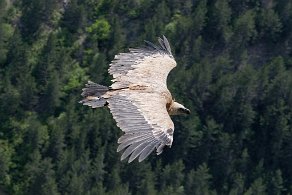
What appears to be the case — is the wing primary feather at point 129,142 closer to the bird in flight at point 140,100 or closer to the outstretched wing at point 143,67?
the bird in flight at point 140,100

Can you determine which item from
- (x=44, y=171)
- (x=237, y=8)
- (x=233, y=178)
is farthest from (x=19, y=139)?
(x=237, y=8)

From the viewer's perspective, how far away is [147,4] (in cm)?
11156

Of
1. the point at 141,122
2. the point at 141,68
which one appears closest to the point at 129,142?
the point at 141,122

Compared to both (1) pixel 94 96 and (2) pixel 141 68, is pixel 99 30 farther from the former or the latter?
(1) pixel 94 96

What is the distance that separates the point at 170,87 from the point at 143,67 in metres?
65.8

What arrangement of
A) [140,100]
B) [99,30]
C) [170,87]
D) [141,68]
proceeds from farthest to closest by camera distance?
[99,30] < [170,87] < [141,68] < [140,100]

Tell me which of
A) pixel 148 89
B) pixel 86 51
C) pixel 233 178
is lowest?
pixel 233 178

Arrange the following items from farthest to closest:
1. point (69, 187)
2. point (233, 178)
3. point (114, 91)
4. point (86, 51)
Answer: point (86, 51)
point (233, 178)
point (69, 187)
point (114, 91)

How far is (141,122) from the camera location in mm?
30922

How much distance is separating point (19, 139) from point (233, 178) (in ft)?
76.6

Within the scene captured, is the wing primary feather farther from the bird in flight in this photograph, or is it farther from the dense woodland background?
the dense woodland background

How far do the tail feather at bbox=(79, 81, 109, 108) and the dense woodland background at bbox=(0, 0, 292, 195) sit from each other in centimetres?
5696

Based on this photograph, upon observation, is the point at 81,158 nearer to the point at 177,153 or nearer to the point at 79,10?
the point at 177,153

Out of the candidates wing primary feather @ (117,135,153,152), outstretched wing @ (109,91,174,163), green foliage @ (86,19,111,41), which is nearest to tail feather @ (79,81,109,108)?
outstretched wing @ (109,91,174,163)
